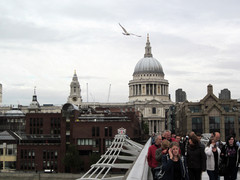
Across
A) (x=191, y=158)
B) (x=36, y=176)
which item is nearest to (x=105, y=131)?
(x=36, y=176)

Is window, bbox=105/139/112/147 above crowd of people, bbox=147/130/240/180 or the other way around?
the other way around

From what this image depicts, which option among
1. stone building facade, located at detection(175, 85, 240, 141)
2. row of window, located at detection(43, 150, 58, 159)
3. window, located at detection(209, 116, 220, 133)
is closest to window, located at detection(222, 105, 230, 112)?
stone building facade, located at detection(175, 85, 240, 141)

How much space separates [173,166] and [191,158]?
7.81 ft

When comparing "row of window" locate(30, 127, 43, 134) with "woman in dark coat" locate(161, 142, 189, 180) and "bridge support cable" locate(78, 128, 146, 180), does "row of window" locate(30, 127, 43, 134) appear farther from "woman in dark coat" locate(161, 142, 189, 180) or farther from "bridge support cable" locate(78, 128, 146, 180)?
"woman in dark coat" locate(161, 142, 189, 180)

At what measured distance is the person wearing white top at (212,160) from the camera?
16.5m

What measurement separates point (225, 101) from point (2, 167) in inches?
1845

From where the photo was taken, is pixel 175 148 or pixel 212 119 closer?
pixel 175 148

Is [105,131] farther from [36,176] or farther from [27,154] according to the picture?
[36,176]

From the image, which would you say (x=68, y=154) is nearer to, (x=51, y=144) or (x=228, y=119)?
(x=51, y=144)

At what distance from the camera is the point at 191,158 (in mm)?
14688

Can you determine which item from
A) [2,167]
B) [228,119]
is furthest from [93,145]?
[228,119]

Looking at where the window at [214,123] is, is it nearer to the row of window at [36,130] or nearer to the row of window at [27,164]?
the row of window at [27,164]

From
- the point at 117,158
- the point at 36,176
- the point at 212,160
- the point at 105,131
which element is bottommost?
the point at 36,176

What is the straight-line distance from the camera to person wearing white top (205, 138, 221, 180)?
1653 centimetres
